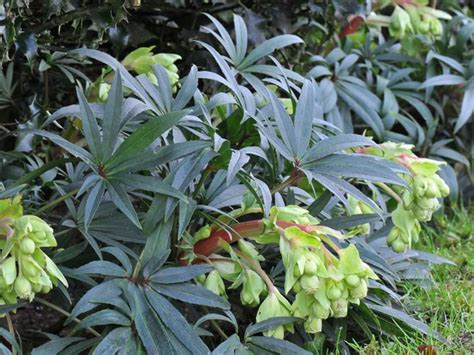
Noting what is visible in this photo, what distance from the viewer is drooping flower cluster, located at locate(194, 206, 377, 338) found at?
1.45 m

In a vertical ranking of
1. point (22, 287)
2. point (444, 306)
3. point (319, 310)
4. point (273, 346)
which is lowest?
point (444, 306)

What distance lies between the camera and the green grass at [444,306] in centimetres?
168

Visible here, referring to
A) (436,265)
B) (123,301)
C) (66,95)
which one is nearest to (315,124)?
(436,265)

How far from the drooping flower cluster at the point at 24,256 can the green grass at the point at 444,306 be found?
2.17ft

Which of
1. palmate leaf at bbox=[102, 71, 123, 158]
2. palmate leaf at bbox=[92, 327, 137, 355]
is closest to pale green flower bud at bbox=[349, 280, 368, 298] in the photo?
palmate leaf at bbox=[92, 327, 137, 355]

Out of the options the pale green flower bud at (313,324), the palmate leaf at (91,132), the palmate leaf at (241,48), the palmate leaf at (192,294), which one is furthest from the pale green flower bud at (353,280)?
the palmate leaf at (241,48)

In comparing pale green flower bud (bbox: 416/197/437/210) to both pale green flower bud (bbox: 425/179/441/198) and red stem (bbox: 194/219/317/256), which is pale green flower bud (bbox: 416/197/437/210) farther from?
red stem (bbox: 194/219/317/256)

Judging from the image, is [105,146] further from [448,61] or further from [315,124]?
[448,61]

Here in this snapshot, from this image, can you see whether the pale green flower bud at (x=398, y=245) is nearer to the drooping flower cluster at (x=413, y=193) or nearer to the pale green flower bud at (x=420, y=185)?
the drooping flower cluster at (x=413, y=193)

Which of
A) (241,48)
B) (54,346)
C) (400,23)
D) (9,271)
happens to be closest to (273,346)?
(54,346)

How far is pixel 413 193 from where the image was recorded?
5.46ft

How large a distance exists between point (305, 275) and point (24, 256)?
498 millimetres

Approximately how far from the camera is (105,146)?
150cm

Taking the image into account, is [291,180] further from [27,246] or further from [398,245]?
[27,246]
